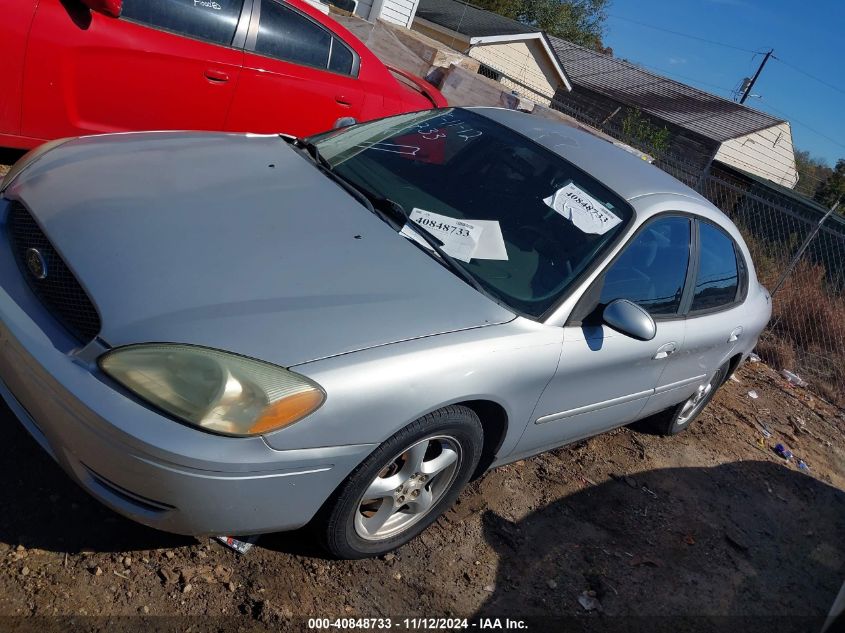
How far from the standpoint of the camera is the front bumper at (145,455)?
203cm

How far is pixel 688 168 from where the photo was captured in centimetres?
1156

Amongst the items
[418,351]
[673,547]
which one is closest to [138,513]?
[418,351]

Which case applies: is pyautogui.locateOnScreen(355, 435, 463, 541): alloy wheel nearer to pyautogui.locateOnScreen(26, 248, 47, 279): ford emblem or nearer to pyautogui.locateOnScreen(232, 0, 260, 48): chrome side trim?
pyautogui.locateOnScreen(26, 248, 47, 279): ford emblem

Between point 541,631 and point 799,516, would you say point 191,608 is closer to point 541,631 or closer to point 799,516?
point 541,631

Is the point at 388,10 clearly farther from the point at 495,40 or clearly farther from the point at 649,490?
the point at 649,490

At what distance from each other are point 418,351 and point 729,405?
15.0 ft

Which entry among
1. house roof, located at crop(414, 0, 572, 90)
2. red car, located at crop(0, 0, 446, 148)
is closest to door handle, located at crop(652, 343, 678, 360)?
red car, located at crop(0, 0, 446, 148)

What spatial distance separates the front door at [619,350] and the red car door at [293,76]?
3030 millimetres

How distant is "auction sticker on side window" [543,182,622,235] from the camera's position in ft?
10.8

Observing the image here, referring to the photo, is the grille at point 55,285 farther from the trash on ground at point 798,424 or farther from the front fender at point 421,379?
the trash on ground at point 798,424

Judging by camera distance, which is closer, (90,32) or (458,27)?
(90,32)

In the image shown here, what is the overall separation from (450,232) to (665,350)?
1.32 m

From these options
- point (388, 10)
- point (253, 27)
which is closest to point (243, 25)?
point (253, 27)

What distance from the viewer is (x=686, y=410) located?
4.80m
